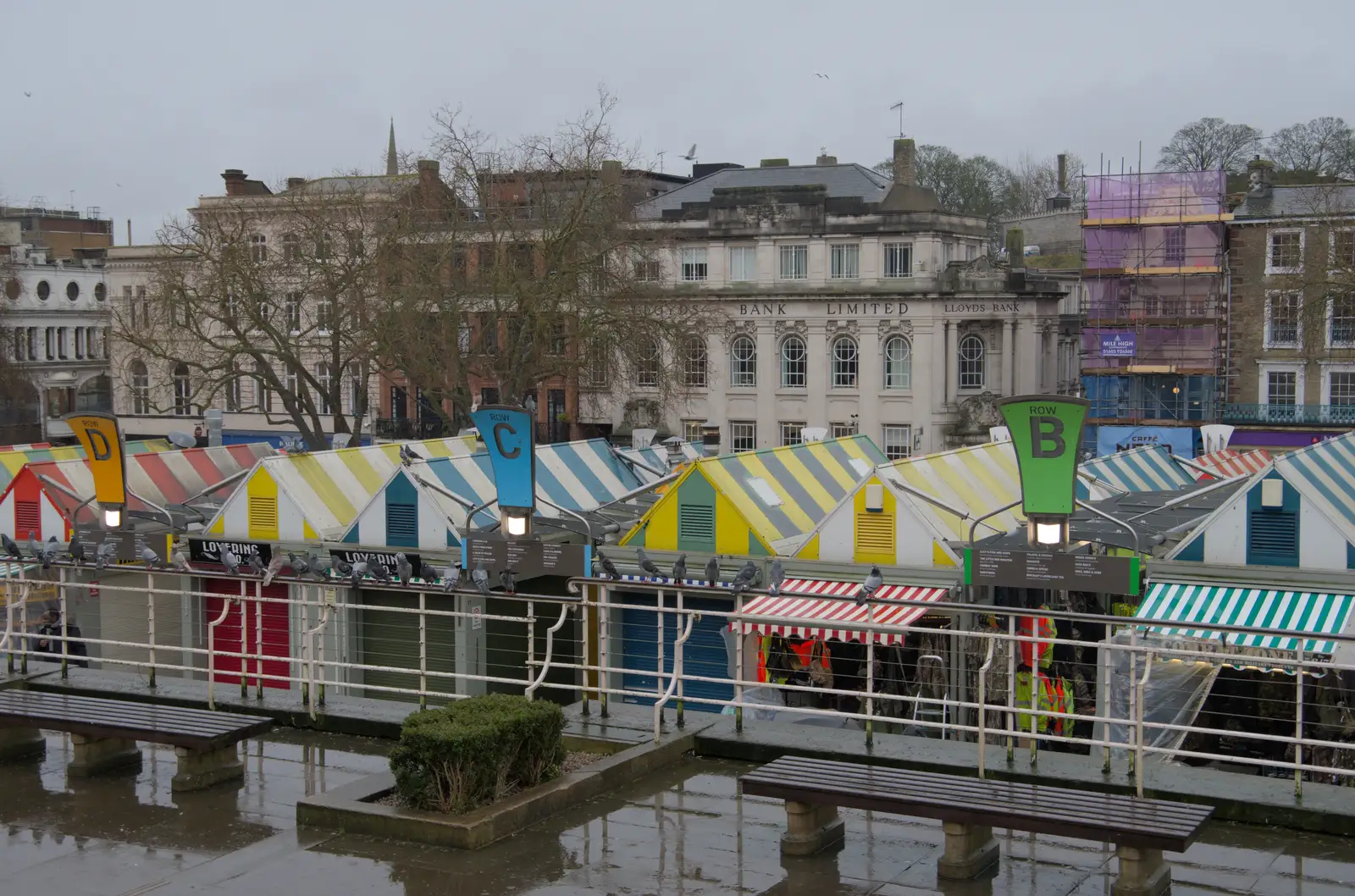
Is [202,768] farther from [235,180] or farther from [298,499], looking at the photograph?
[235,180]

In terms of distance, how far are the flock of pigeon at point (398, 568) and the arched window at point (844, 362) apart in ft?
129

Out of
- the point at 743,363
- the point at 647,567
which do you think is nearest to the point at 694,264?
the point at 743,363

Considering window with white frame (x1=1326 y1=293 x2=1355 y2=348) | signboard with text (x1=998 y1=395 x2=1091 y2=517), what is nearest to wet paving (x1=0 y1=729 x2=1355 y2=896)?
signboard with text (x1=998 y1=395 x2=1091 y2=517)

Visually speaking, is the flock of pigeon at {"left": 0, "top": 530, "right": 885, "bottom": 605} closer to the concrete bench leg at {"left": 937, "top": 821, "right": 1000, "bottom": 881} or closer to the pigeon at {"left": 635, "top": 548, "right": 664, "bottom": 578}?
the pigeon at {"left": 635, "top": 548, "right": 664, "bottom": 578}

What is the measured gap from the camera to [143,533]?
19.3 meters

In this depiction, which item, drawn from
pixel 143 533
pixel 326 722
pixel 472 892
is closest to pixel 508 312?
pixel 143 533

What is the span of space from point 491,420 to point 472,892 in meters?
9.89

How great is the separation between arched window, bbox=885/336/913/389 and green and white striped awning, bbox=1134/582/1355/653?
40.0 m

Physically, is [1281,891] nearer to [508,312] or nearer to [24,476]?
[24,476]

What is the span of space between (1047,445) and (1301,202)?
44.3 metres

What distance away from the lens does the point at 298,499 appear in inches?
918

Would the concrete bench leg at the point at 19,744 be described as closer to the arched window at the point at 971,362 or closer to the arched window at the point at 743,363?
the arched window at the point at 971,362

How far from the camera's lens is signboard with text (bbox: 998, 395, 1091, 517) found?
15.9 metres

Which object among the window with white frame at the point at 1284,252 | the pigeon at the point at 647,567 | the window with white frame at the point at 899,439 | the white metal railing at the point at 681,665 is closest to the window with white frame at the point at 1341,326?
the window with white frame at the point at 1284,252
